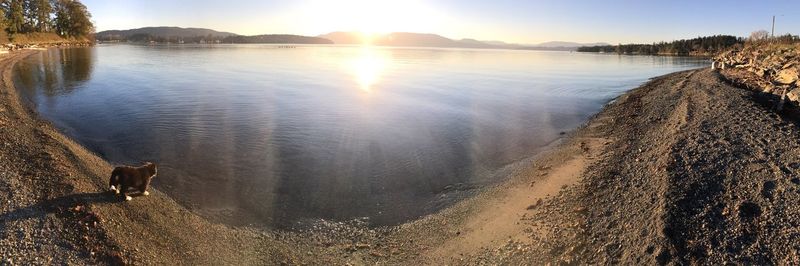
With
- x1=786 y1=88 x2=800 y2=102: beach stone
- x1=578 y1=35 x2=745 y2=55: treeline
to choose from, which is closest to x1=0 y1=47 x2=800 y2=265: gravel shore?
x1=786 y1=88 x2=800 y2=102: beach stone

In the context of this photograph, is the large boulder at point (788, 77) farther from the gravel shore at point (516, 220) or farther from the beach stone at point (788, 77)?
the gravel shore at point (516, 220)

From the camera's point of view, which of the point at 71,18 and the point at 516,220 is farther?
the point at 71,18

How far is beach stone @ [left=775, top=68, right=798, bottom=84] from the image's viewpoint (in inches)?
642

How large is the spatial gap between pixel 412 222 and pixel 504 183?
3.02 m

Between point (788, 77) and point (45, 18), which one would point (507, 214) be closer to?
point (788, 77)

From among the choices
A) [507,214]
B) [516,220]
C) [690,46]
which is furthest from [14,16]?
[690,46]

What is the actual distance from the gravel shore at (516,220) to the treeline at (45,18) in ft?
249

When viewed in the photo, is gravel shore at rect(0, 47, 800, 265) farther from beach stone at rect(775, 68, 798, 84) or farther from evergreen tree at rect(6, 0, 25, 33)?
evergreen tree at rect(6, 0, 25, 33)

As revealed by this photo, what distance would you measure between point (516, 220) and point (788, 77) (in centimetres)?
1532

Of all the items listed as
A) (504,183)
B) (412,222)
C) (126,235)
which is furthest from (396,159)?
(126,235)

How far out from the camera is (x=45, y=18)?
96.0 m

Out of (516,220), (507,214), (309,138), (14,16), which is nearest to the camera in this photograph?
(516,220)

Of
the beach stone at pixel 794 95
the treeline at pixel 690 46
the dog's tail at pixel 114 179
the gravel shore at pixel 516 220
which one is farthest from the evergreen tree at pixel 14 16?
the treeline at pixel 690 46

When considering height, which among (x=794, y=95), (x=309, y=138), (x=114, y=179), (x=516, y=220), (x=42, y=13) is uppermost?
(x=42, y=13)
